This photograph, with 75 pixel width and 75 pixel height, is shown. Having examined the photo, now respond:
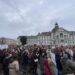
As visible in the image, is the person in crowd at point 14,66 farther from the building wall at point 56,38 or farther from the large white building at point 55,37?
the building wall at point 56,38

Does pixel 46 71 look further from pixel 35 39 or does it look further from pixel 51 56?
pixel 35 39

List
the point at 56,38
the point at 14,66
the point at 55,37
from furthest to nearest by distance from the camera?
the point at 55,37, the point at 56,38, the point at 14,66

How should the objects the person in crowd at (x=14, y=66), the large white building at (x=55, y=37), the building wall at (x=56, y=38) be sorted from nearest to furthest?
the person in crowd at (x=14, y=66) → the building wall at (x=56, y=38) → the large white building at (x=55, y=37)

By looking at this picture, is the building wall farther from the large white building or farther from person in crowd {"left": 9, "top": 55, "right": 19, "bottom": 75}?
person in crowd {"left": 9, "top": 55, "right": 19, "bottom": 75}

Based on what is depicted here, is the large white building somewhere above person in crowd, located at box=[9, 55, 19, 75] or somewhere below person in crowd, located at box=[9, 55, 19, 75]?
above

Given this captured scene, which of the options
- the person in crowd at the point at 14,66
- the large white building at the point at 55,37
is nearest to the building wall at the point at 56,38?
the large white building at the point at 55,37

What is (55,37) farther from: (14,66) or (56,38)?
(14,66)

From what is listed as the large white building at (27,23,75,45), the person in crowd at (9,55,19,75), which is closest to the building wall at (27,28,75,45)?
the large white building at (27,23,75,45)

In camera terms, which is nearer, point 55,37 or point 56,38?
point 56,38

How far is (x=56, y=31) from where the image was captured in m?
183

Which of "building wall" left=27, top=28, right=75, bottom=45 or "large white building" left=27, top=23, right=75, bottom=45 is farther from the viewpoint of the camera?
"large white building" left=27, top=23, right=75, bottom=45

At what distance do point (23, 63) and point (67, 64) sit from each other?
47.2ft

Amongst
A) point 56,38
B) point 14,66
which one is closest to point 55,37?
point 56,38

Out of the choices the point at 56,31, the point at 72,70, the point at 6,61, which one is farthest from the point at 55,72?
the point at 56,31
